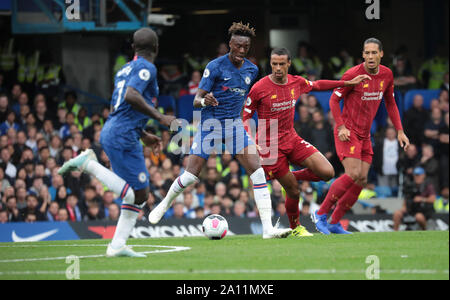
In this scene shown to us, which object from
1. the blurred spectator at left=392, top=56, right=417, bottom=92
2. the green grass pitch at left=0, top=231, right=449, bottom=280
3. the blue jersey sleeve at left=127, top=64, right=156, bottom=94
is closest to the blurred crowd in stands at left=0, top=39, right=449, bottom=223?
the blurred spectator at left=392, top=56, right=417, bottom=92

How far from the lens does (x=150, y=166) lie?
18.3 meters

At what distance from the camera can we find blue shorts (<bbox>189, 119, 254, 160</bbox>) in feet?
36.6

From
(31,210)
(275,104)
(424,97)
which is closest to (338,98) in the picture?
(275,104)

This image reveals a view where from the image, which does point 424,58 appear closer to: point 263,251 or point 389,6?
point 389,6

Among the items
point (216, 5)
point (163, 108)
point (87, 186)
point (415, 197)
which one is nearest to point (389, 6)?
point (216, 5)

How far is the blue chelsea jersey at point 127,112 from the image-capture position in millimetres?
8922

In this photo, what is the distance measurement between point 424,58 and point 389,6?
104 inches

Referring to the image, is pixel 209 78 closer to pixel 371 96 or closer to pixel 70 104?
pixel 371 96

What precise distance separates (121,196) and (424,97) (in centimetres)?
1327

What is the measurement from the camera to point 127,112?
29.8 feet

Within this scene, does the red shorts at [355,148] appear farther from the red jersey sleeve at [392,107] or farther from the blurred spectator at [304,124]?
the blurred spectator at [304,124]

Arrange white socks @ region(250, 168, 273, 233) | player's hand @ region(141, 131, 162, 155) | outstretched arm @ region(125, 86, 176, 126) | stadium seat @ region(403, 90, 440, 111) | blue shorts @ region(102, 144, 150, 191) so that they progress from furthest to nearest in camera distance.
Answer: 1. stadium seat @ region(403, 90, 440, 111)
2. white socks @ region(250, 168, 273, 233)
3. player's hand @ region(141, 131, 162, 155)
4. blue shorts @ region(102, 144, 150, 191)
5. outstretched arm @ region(125, 86, 176, 126)

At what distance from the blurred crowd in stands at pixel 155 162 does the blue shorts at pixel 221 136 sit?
5963mm

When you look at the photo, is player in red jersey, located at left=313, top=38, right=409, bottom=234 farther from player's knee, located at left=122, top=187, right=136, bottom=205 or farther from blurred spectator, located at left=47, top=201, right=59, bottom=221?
blurred spectator, located at left=47, top=201, right=59, bottom=221
